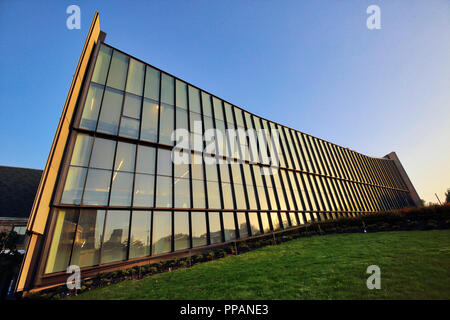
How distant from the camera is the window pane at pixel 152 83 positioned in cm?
1473

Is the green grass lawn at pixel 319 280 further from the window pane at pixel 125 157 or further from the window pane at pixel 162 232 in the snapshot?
the window pane at pixel 125 157

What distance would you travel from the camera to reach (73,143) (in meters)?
10.3

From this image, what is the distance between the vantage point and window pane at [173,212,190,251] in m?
11.4

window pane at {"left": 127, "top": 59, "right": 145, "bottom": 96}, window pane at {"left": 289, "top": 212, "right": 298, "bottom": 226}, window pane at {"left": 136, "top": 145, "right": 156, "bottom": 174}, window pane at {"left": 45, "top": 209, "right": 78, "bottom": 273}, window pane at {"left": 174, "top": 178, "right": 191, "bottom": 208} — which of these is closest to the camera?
window pane at {"left": 45, "top": 209, "right": 78, "bottom": 273}

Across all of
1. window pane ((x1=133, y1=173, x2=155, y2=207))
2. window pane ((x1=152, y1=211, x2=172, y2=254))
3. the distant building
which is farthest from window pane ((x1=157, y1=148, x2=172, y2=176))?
the distant building

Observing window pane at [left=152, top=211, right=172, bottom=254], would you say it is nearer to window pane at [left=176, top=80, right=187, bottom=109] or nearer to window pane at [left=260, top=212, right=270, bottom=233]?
window pane at [left=260, top=212, right=270, bottom=233]

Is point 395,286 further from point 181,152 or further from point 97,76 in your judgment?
point 97,76

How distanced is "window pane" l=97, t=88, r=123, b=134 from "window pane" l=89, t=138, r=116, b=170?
849 mm

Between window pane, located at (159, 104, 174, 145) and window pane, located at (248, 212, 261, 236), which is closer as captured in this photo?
window pane, located at (159, 104, 174, 145)

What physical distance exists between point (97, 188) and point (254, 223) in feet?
38.8

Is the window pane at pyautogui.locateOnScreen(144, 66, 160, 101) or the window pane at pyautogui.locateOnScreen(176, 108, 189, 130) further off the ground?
the window pane at pyautogui.locateOnScreen(144, 66, 160, 101)

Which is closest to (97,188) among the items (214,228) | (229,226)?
(214,228)
